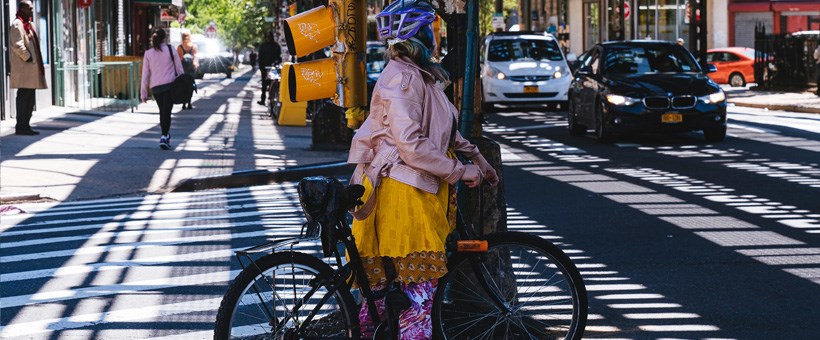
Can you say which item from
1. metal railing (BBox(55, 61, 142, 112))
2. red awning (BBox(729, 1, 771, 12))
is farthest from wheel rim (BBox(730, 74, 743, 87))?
metal railing (BBox(55, 61, 142, 112))

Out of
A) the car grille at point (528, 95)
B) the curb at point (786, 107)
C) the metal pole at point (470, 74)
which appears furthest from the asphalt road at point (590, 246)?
the curb at point (786, 107)

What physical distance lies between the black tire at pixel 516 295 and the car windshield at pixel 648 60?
49.1ft

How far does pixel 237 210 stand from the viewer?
12719 mm

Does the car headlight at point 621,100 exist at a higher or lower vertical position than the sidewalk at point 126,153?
higher

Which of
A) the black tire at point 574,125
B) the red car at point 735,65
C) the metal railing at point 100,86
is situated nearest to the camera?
the black tire at point 574,125

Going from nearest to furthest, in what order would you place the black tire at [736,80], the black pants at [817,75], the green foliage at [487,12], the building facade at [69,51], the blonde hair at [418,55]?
the blonde hair at [418,55] → the building facade at [69,51] → the black pants at [817,75] → the black tire at [736,80] → the green foliage at [487,12]

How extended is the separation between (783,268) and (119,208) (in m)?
6.60

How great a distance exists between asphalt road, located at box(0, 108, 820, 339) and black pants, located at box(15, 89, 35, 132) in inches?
252

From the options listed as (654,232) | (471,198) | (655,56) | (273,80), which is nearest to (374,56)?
(273,80)

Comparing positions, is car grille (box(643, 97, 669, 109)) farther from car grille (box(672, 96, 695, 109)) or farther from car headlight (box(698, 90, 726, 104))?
car headlight (box(698, 90, 726, 104))

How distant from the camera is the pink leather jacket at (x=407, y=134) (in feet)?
17.7

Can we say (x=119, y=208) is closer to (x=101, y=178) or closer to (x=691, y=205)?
(x=101, y=178)

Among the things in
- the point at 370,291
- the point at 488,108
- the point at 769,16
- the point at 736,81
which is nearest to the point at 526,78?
the point at 488,108

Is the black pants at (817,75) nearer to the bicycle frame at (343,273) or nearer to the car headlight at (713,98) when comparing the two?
the car headlight at (713,98)
